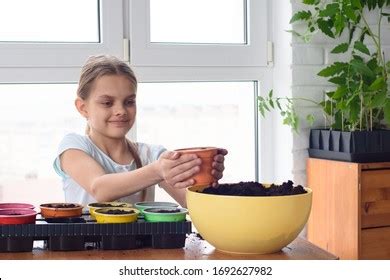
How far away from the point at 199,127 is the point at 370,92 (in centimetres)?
73

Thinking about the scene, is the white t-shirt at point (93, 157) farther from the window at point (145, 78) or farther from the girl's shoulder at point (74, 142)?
the window at point (145, 78)

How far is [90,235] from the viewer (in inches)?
50.5

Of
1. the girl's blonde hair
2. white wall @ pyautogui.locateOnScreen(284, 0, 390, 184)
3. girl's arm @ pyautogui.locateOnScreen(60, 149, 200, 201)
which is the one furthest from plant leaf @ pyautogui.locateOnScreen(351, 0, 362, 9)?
girl's arm @ pyautogui.locateOnScreen(60, 149, 200, 201)

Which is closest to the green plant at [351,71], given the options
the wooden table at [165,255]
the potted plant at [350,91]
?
the potted plant at [350,91]

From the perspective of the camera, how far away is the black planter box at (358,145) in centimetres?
257

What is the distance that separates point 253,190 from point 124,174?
0.51 metres

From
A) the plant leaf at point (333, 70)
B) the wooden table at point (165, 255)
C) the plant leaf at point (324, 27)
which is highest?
the plant leaf at point (324, 27)

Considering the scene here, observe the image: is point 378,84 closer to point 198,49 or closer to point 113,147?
point 198,49

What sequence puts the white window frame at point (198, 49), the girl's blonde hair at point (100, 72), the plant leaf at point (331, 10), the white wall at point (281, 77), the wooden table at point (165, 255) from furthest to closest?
the white wall at point (281, 77), the white window frame at point (198, 49), the plant leaf at point (331, 10), the girl's blonde hair at point (100, 72), the wooden table at point (165, 255)

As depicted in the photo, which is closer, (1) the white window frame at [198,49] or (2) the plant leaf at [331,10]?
(2) the plant leaf at [331,10]

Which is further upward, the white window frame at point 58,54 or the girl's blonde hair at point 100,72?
the white window frame at point 58,54

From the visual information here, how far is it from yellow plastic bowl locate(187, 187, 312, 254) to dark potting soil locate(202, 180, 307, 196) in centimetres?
4

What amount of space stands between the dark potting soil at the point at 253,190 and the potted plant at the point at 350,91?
1292 mm

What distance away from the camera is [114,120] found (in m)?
2.01
